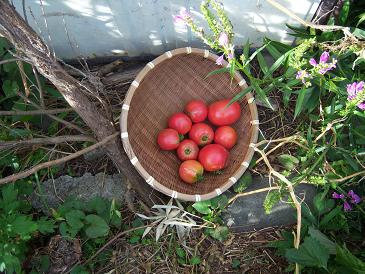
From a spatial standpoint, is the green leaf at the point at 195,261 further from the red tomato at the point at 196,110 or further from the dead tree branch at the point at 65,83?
the red tomato at the point at 196,110

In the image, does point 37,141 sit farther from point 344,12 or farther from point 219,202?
point 344,12

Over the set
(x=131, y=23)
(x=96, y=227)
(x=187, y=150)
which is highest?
(x=131, y=23)

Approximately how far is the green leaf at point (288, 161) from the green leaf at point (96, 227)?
96 cm

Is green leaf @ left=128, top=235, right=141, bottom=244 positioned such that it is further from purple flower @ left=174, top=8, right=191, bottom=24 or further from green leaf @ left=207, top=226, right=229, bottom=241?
purple flower @ left=174, top=8, right=191, bottom=24

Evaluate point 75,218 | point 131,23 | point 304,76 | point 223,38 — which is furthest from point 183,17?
point 75,218

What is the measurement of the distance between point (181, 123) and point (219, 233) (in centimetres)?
61

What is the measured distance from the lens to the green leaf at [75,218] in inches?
70.1

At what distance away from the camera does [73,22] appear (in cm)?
205

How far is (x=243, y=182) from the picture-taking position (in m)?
2.01

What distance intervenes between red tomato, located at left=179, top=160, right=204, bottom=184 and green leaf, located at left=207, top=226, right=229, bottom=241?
268 millimetres

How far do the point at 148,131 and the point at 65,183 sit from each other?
1.74ft

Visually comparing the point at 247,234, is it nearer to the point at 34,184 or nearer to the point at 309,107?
the point at 309,107

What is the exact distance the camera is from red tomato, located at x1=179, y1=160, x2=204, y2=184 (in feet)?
6.47

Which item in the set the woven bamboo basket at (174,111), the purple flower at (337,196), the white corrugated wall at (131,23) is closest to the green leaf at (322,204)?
the purple flower at (337,196)
